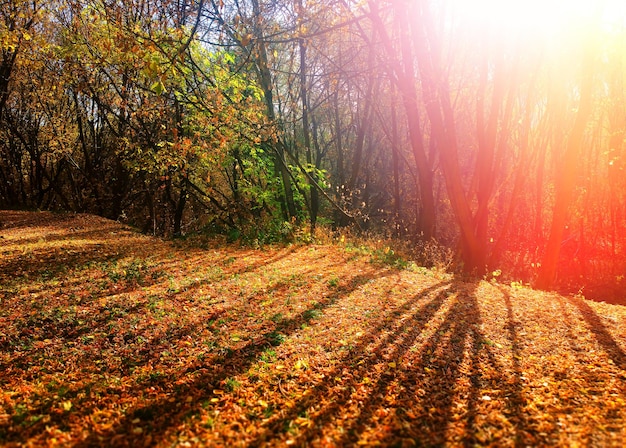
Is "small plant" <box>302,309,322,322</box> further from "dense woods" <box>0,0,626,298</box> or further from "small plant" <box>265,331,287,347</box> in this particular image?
"dense woods" <box>0,0,626,298</box>

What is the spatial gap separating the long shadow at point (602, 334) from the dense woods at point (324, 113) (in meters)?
2.72

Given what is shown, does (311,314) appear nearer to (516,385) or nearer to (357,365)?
(357,365)

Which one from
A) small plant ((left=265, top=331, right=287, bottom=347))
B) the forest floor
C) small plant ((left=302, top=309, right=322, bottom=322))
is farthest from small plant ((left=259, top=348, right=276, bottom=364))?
small plant ((left=302, top=309, right=322, bottom=322))

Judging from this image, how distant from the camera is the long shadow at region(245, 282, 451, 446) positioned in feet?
9.21

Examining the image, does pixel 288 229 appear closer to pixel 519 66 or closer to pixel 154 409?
pixel 519 66

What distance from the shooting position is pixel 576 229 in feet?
53.6

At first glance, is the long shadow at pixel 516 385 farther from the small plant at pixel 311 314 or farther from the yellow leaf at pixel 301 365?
the small plant at pixel 311 314

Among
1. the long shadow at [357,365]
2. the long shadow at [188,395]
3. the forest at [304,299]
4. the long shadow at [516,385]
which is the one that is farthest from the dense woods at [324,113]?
the long shadow at [516,385]

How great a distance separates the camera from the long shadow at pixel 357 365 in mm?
2808

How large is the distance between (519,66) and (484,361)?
7.31 metres

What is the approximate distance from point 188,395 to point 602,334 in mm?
4611

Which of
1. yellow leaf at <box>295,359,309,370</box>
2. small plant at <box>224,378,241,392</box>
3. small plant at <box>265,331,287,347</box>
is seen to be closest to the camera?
small plant at <box>224,378,241,392</box>

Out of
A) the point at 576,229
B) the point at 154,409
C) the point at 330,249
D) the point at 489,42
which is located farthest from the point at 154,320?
the point at 576,229

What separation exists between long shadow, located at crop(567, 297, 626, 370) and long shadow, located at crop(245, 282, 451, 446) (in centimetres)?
178
